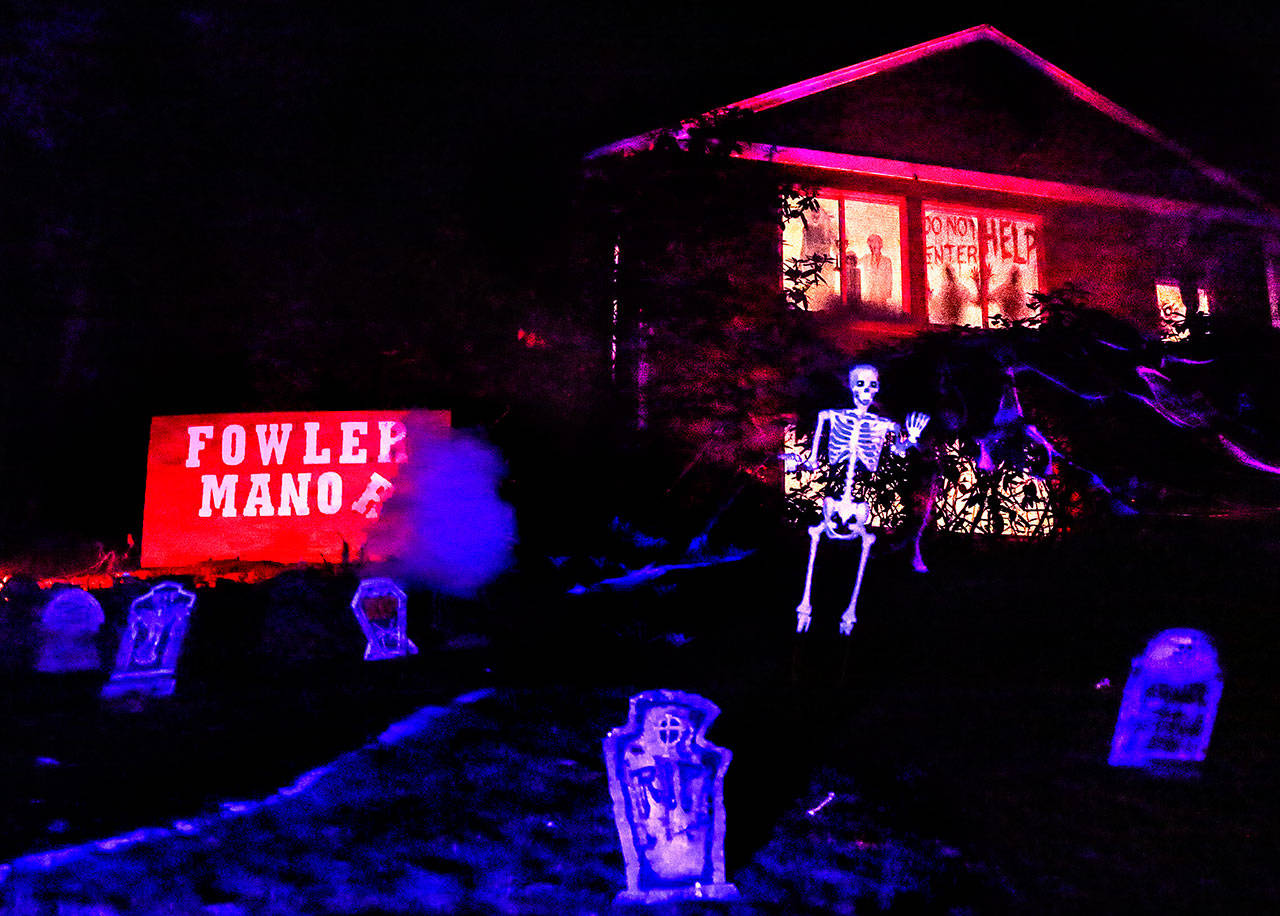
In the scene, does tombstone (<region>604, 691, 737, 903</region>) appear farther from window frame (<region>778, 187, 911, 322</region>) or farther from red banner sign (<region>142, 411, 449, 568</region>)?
window frame (<region>778, 187, 911, 322</region>)

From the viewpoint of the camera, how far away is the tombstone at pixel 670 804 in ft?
12.6

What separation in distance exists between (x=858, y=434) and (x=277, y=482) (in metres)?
7.29

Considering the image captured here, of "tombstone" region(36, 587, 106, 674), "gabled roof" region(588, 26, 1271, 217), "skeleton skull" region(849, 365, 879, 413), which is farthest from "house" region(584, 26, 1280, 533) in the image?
"tombstone" region(36, 587, 106, 674)

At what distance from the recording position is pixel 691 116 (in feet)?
32.8

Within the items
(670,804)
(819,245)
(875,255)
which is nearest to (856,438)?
(670,804)

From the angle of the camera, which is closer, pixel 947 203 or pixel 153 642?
pixel 153 642

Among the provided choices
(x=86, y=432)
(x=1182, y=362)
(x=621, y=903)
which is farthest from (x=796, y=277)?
(x=86, y=432)

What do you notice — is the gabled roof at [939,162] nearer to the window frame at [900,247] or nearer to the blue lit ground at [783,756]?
the window frame at [900,247]

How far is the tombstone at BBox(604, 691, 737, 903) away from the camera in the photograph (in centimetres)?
386

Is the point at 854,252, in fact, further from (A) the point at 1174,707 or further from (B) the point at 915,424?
(A) the point at 1174,707

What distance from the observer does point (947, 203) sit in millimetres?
11742

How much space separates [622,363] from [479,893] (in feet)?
22.5

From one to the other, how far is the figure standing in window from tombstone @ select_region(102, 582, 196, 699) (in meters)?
8.19

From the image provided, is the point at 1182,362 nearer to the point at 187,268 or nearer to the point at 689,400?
the point at 689,400
